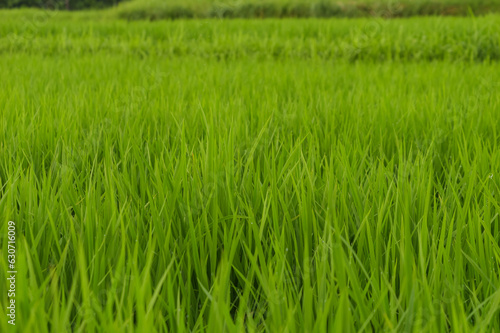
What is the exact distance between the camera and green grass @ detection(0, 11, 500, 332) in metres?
0.53

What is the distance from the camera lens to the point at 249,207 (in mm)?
765

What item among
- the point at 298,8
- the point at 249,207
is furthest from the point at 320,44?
the point at 298,8

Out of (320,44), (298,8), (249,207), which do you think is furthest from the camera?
(298,8)

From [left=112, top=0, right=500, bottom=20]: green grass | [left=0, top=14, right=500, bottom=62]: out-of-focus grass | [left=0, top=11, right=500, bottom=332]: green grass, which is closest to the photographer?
[left=0, top=11, right=500, bottom=332]: green grass

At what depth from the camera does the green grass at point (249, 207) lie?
0.53m

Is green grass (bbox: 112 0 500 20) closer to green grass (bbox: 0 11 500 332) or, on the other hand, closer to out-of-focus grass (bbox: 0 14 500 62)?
out-of-focus grass (bbox: 0 14 500 62)

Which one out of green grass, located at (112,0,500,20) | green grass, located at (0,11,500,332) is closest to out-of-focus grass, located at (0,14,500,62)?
green grass, located at (0,11,500,332)

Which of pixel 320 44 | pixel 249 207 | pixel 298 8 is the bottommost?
pixel 249 207

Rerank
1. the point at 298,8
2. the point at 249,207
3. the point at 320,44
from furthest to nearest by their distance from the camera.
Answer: the point at 298,8 → the point at 320,44 → the point at 249,207

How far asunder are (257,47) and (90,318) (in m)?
4.33

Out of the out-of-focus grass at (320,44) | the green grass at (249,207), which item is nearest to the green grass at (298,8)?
the out-of-focus grass at (320,44)

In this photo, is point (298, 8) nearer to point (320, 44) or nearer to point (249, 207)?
point (320, 44)

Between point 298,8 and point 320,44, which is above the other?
point 298,8

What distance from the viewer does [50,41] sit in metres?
4.75
